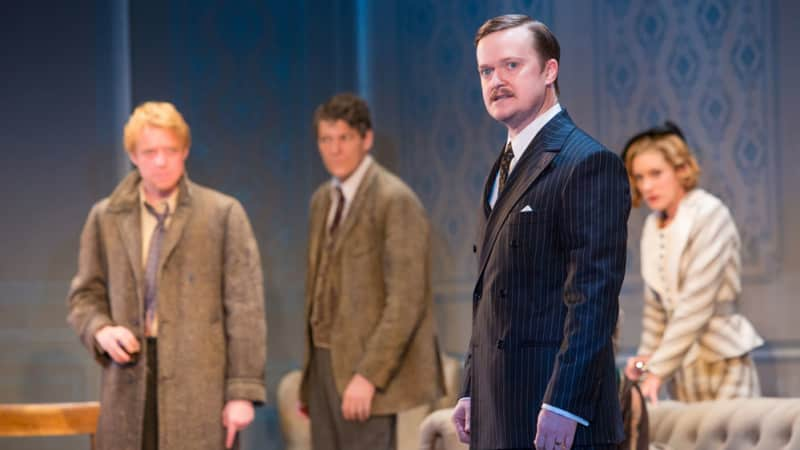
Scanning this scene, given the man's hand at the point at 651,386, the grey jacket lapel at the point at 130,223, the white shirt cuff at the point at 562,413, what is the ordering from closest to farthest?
the white shirt cuff at the point at 562,413 < the grey jacket lapel at the point at 130,223 < the man's hand at the point at 651,386

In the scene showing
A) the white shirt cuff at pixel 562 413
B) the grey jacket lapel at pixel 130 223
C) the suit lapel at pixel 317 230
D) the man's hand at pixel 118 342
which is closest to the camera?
the white shirt cuff at pixel 562 413

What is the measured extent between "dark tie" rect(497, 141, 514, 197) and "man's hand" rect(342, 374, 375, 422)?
2.15 m

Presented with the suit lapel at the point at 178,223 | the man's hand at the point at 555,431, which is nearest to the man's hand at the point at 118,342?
the suit lapel at the point at 178,223

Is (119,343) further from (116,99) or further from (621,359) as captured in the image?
(621,359)

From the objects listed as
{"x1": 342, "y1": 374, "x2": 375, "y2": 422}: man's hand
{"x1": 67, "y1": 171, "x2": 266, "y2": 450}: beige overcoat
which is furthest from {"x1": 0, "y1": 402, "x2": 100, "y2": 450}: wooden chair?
{"x1": 342, "y1": 374, "x2": 375, "y2": 422}: man's hand

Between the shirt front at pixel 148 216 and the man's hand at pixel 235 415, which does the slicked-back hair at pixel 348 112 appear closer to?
the shirt front at pixel 148 216

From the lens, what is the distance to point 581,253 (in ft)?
7.65

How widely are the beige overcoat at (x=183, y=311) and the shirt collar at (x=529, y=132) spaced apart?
1739 mm

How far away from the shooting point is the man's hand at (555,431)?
90.1 inches

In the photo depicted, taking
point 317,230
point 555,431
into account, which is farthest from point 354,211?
point 555,431

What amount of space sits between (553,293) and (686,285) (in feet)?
7.43

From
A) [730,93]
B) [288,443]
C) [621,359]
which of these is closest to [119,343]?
[288,443]

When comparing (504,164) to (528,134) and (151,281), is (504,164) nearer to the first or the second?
(528,134)

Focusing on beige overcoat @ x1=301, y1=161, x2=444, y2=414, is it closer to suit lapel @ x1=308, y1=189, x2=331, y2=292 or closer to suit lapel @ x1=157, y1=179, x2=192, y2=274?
suit lapel @ x1=308, y1=189, x2=331, y2=292
